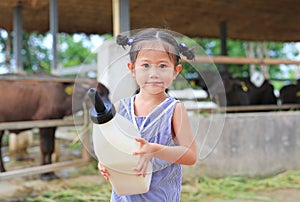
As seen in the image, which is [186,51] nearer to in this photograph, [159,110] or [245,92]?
[159,110]

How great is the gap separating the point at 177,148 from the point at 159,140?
0.11 m

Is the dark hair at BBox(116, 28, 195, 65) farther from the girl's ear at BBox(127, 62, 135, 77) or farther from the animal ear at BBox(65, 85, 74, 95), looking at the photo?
the animal ear at BBox(65, 85, 74, 95)

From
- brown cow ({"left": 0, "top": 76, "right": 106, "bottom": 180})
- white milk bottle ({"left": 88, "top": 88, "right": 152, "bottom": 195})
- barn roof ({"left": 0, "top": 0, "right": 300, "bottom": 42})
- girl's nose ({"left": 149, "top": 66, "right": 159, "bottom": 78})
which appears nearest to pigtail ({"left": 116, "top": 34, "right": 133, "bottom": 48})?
girl's nose ({"left": 149, "top": 66, "right": 159, "bottom": 78})

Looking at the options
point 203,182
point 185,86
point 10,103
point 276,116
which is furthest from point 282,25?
point 185,86

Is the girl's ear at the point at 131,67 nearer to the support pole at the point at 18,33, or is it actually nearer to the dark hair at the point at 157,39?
the dark hair at the point at 157,39

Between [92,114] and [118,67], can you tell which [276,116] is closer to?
[118,67]

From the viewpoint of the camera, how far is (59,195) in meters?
3.85

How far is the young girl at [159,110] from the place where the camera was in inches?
49.3

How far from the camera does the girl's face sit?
4.11ft

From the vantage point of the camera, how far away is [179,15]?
8.59 meters

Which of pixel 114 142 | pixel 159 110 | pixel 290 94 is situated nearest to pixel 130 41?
pixel 159 110

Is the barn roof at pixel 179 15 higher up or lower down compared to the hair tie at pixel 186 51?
higher up

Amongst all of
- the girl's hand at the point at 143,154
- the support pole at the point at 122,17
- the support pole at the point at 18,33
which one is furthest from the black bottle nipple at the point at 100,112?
the support pole at the point at 18,33

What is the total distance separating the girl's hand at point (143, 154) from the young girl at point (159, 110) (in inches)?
0.4
